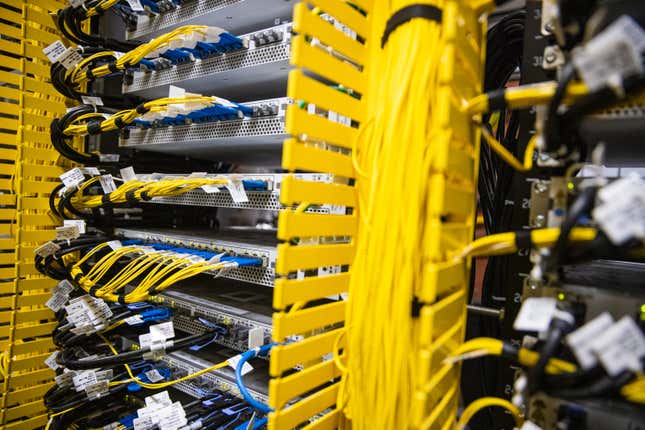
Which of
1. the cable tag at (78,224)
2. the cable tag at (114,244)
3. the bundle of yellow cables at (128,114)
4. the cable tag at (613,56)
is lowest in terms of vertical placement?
the cable tag at (114,244)

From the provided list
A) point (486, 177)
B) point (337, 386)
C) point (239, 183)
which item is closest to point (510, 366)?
point (337, 386)

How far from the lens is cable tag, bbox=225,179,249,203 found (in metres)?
1.18

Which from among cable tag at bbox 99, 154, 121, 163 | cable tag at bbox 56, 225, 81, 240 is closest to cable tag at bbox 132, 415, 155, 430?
cable tag at bbox 56, 225, 81, 240

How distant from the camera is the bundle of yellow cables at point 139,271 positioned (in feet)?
3.77

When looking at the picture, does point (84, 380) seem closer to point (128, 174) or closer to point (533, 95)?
point (128, 174)

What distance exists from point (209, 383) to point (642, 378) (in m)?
1.25

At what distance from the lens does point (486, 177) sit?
1189mm

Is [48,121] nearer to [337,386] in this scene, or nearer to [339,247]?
[339,247]

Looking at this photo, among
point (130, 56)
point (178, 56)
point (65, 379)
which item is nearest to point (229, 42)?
point (178, 56)

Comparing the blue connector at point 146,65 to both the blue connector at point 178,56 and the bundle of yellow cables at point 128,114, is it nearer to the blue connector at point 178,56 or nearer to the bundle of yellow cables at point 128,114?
the blue connector at point 178,56

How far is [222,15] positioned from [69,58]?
2.80 feet

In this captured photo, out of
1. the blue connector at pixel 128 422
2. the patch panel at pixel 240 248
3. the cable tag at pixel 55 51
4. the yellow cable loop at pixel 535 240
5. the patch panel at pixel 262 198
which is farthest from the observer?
the cable tag at pixel 55 51

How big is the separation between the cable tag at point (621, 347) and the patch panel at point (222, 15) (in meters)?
1.24

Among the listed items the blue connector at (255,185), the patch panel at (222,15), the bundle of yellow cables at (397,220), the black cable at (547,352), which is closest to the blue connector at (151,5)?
the patch panel at (222,15)
